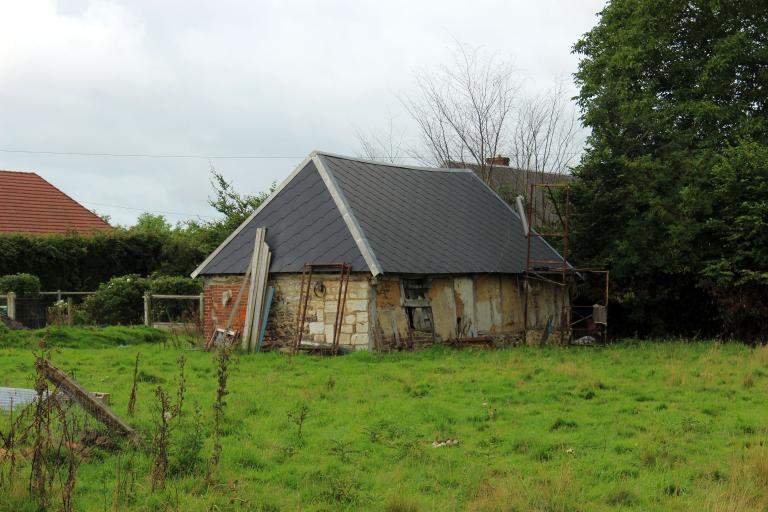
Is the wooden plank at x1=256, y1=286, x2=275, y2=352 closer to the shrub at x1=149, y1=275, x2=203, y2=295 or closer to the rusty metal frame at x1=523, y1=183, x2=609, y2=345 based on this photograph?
the rusty metal frame at x1=523, y1=183, x2=609, y2=345

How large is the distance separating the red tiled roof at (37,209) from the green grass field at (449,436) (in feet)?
54.8

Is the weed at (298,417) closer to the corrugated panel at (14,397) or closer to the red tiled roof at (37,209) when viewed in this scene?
the corrugated panel at (14,397)

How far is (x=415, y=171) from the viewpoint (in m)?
23.8

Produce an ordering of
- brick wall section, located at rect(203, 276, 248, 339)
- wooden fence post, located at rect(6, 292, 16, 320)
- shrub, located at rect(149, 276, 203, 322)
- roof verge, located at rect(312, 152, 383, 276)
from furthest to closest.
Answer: shrub, located at rect(149, 276, 203, 322) < wooden fence post, located at rect(6, 292, 16, 320) < brick wall section, located at rect(203, 276, 248, 339) < roof verge, located at rect(312, 152, 383, 276)

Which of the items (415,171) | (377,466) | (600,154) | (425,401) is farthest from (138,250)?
(377,466)

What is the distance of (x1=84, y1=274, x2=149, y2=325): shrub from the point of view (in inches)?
965

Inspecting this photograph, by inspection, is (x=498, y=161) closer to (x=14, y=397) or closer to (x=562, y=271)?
(x=562, y=271)

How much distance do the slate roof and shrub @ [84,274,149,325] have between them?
5.05 meters

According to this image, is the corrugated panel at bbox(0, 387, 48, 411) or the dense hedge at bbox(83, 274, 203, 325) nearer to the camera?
the corrugated panel at bbox(0, 387, 48, 411)

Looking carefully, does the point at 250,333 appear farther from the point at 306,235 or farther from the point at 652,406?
the point at 652,406

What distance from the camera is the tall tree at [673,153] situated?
21531mm

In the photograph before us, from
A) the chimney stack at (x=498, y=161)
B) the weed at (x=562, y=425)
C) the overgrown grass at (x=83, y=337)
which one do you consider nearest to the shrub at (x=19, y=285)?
the overgrown grass at (x=83, y=337)

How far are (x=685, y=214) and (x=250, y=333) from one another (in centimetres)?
1107


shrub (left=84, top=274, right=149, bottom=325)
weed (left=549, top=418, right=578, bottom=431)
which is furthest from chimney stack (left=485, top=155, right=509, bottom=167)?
weed (left=549, top=418, right=578, bottom=431)
